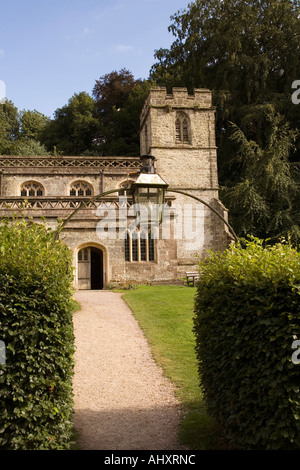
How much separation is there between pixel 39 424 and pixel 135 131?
34604 mm

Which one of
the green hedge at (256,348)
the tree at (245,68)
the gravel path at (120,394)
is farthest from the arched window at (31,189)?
the green hedge at (256,348)

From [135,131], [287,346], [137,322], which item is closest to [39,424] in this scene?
[287,346]

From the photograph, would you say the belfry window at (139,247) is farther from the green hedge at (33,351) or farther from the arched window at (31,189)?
the green hedge at (33,351)

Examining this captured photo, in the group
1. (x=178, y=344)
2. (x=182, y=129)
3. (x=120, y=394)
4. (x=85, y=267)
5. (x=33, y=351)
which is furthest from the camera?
(x=182, y=129)

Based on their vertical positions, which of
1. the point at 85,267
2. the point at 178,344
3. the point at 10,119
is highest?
the point at 10,119

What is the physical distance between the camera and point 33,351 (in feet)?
13.7

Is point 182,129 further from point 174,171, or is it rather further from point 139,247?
point 139,247

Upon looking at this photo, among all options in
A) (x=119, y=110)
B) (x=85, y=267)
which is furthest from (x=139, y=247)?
(x=119, y=110)

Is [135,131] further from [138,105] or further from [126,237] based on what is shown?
[126,237]

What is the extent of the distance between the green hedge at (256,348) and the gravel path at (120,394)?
1.16 meters

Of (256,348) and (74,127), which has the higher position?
(74,127)

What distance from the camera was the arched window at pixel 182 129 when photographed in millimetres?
26750

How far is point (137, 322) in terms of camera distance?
11.9 m

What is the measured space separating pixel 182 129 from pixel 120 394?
73.3 ft
